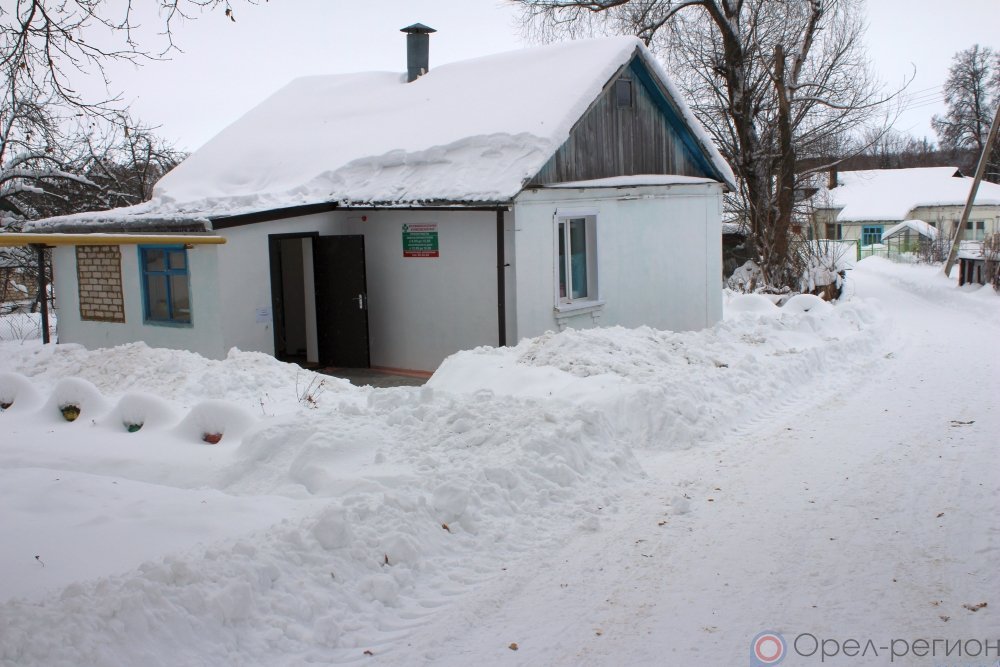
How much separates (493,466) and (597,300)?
7.96m

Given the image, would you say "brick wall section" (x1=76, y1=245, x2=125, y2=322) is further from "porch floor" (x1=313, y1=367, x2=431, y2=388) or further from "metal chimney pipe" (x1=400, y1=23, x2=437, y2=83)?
"metal chimney pipe" (x1=400, y1=23, x2=437, y2=83)

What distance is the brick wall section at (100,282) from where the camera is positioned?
14.4m

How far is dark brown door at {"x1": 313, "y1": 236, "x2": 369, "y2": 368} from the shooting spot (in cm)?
1420

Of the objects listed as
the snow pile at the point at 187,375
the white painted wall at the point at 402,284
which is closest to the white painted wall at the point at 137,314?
the white painted wall at the point at 402,284

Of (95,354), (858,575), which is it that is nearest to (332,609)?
(858,575)

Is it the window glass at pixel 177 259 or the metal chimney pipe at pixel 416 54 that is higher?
the metal chimney pipe at pixel 416 54

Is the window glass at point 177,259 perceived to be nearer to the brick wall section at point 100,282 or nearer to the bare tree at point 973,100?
the brick wall section at point 100,282

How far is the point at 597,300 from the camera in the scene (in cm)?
1479

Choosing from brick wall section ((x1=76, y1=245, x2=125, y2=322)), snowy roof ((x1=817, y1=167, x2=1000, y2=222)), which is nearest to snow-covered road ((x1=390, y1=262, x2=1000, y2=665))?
brick wall section ((x1=76, y1=245, x2=125, y2=322))

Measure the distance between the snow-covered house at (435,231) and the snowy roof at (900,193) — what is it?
131ft

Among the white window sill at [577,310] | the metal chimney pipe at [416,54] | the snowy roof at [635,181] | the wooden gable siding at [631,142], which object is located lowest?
the white window sill at [577,310]

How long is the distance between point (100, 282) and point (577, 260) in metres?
7.63

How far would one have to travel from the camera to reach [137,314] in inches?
559

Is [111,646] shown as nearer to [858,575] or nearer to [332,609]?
[332,609]
